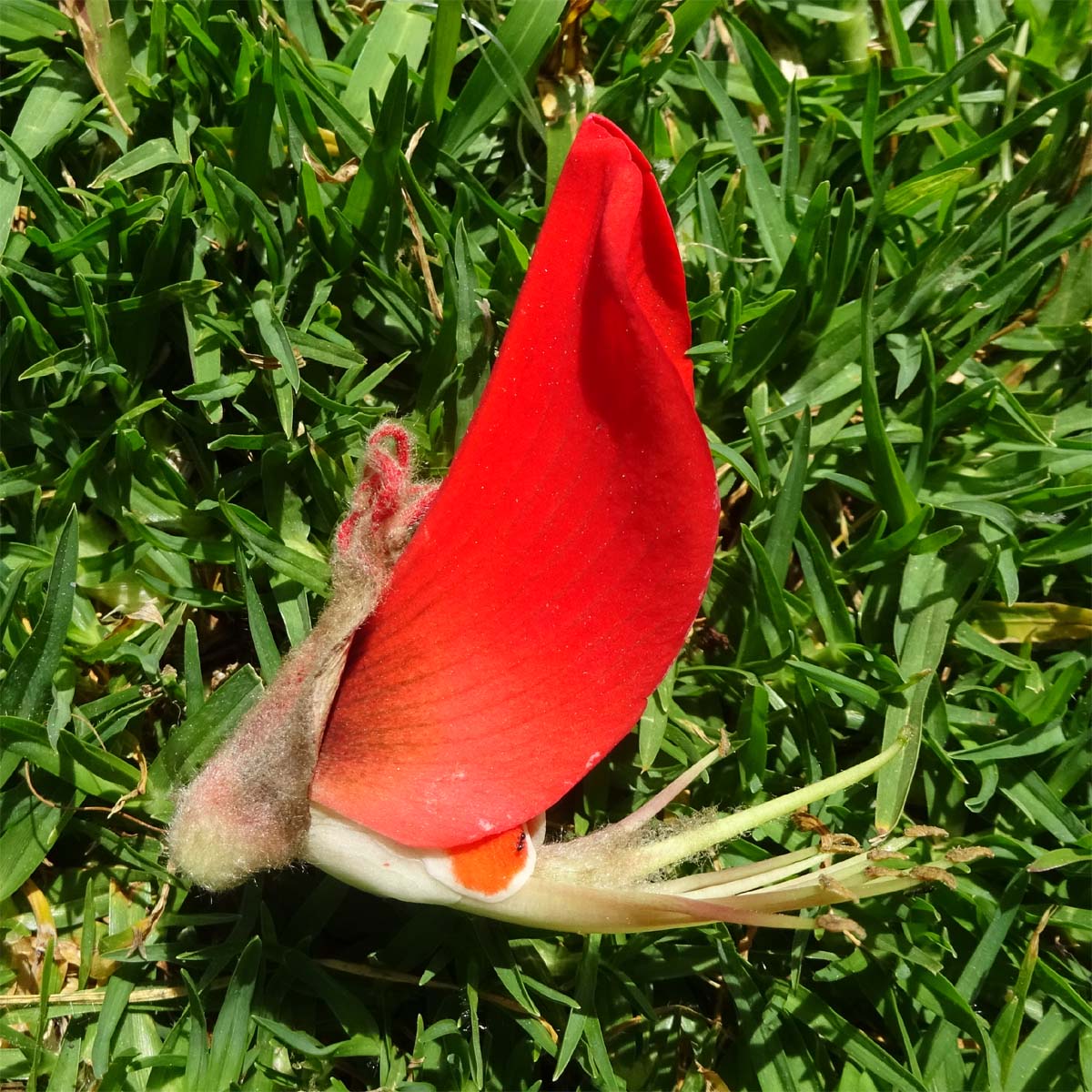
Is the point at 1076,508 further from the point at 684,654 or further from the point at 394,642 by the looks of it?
the point at 394,642

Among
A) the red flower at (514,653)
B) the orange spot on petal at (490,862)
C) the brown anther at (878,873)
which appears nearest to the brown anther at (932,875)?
the brown anther at (878,873)

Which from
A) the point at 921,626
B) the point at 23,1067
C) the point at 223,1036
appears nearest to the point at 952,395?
the point at 921,626

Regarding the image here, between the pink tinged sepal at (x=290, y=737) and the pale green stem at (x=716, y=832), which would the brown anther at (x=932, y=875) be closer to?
the pale green stem at (x=716, y=832)

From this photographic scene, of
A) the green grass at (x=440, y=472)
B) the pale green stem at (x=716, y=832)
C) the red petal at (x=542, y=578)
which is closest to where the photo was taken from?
the red petal at (x=542, y=578)

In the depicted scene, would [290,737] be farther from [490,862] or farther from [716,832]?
[716,832]

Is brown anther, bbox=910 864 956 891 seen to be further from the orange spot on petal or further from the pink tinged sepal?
the pink tinged sepal

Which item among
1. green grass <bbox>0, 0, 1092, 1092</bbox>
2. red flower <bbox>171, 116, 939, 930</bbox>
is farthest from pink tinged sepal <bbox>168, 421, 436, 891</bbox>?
green grass <bbox>0, 0, 1092, 1092</bbox>

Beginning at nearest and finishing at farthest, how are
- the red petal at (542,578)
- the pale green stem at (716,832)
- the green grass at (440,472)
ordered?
the red petal at (542,578) < the pale green stem at (716,832) < the green grass at (440,472)
